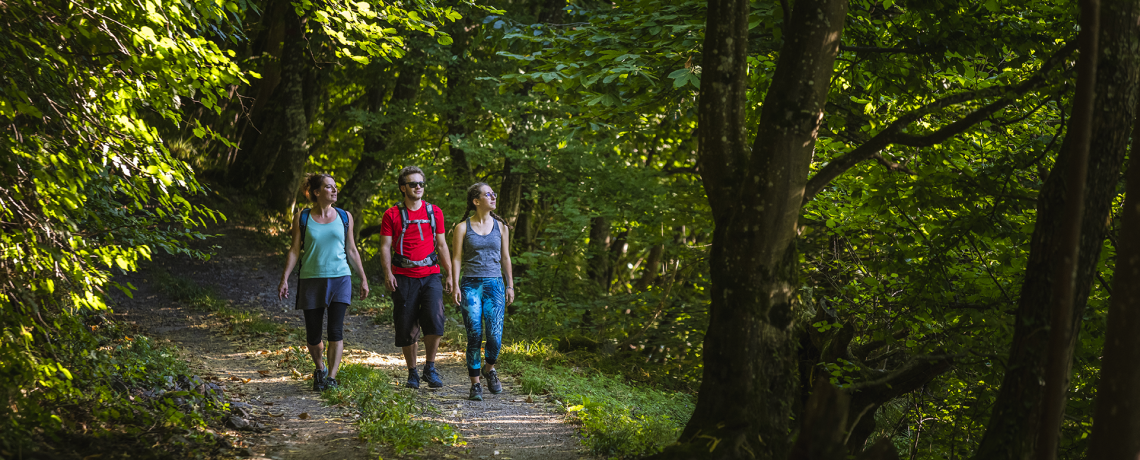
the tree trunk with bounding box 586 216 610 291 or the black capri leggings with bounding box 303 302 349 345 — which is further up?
the tree trunk with bounding box 586 216 610 291

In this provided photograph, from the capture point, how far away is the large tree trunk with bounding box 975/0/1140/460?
3.52m

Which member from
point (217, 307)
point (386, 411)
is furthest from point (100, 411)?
point (217, 307)

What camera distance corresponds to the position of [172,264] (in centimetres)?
1208

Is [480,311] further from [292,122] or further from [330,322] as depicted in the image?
[292,122]

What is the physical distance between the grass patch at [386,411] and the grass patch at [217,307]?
3.13 meters

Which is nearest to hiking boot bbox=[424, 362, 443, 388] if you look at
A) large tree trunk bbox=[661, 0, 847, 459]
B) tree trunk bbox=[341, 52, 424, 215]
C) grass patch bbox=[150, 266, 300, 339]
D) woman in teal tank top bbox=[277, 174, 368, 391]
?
woman in teal tank top bbox=[277, 174, 368, 391]

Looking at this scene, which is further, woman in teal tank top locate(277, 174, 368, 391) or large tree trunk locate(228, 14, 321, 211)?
large tree trunk locate(228, 14, 321, 211)

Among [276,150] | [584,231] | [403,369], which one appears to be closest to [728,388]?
[403,369]

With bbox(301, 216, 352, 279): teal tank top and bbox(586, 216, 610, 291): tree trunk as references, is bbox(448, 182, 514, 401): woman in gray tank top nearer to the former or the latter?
bbox(301, 216, 352, 279): teal tank top

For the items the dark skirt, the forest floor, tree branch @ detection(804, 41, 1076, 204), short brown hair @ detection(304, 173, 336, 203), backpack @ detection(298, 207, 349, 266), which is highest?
tree branch @ detection(804, 41, 1076, 204)

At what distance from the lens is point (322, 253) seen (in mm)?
6008

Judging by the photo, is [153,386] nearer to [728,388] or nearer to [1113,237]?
[728,388]

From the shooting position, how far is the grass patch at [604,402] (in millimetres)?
4957

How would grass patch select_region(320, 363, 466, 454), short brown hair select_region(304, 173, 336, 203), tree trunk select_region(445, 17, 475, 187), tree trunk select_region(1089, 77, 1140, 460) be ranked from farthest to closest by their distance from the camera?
1. tree trunk select_region(445, 17, 475, 187)
2. short brown hair select_region(304, 173, 336, 203)
3. grass patch select_region(320, 363, 466, 454)
4. tree trunk select_region(1089, 77, 1140, 460)
